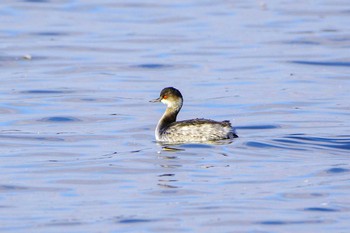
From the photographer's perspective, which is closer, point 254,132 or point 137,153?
Result: point 137,153

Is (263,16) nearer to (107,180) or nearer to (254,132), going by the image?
(254,132)

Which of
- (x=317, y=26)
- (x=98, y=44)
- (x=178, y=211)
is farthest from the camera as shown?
(x=317, y=26)

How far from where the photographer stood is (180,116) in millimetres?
17156

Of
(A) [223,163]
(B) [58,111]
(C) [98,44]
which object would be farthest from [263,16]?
(A) [223,163]

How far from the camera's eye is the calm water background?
10.7 meters

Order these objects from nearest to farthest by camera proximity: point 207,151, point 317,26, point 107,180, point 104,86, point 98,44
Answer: point 107,180 < point 207,151 < point 104,86 < point 98,44 < point 317,26

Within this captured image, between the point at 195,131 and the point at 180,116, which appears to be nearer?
the point at 195,131

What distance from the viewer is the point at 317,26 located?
2630cm

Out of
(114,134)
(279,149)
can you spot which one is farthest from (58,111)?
(279,149)

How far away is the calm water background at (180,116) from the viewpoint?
1071 centimetres

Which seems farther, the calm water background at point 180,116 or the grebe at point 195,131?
the grebe at point 195,131

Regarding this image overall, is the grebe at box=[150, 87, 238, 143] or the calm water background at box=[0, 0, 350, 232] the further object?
the grebe at box=[150, 87, 238, 143]

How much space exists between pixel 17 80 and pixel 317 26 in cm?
856

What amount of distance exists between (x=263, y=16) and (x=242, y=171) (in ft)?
52.1
